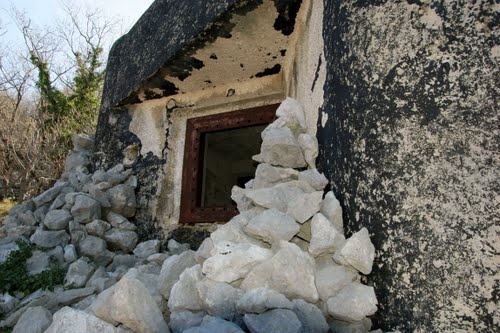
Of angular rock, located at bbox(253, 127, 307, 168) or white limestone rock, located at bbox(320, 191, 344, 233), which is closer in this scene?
white limestone rock, located at bbox(320, 191, 344, 233)

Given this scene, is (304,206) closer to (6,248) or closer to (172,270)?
(172,270)

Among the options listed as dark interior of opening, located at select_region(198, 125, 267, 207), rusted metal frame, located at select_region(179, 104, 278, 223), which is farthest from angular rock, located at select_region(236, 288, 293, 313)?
dark interior of opening, located at select_region(198, 125, 267, 207)

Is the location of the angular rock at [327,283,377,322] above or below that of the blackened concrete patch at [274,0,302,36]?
below

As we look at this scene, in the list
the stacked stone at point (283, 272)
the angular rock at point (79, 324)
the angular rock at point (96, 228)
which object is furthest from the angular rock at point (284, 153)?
the angular rock at point (96, 228)

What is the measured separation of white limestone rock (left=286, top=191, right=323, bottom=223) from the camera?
114 centimetres

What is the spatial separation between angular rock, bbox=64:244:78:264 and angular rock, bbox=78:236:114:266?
51 millimetres

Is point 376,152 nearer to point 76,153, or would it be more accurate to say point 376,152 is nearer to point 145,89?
point 145,89

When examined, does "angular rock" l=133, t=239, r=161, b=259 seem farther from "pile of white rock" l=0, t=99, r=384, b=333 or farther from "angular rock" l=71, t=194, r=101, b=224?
"pile of white rock" l=0, t=99, r=384, b=333

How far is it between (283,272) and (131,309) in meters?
0.38

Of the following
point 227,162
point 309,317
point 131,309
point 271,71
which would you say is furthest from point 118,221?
point 227,162

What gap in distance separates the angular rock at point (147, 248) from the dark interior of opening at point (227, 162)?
63.1 inches

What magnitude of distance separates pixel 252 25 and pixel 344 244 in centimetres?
142

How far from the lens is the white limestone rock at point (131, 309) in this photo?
36.9 inches

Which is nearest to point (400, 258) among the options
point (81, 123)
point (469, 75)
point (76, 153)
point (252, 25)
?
point (469, 75)
